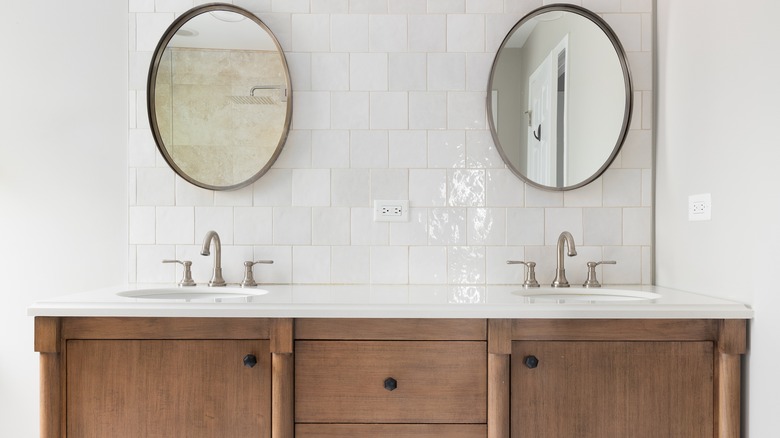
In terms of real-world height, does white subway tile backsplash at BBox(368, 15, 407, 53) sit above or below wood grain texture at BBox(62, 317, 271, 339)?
above

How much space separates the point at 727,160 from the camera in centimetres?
162

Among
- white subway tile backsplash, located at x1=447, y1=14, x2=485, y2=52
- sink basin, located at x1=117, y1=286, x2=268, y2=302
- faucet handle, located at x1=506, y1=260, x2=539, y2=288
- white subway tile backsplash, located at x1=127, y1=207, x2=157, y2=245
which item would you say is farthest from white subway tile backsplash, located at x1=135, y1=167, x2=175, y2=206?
faucet handle, located at x1=506, y1=260, x2=539, y2=288

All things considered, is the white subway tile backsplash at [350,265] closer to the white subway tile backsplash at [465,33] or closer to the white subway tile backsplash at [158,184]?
the white subway tile backsplash at [158,184]

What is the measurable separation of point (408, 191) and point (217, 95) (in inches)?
32.6

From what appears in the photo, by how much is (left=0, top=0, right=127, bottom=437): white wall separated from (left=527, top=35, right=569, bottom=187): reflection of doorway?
161cm

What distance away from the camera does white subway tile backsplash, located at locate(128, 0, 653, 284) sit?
82.9 inches

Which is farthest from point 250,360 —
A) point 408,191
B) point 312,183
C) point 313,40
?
point 313,40

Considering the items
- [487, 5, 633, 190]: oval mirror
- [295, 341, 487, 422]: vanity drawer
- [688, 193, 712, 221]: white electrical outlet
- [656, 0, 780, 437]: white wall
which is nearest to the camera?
[656, 0, 780, 437]: white wall

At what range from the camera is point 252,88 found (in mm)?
2102

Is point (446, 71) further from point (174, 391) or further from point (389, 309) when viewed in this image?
point (174, 391)

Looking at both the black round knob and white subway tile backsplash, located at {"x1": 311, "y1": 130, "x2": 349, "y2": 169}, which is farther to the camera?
white subway tile backsplash, located at {"x1": 311, "y1": 130, "x2": 349, "y2": 169}

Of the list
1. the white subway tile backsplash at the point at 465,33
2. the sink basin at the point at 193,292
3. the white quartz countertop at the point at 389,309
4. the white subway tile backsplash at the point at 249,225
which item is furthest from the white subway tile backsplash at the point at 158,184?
the white subway tile backsplash at the point at 465,33

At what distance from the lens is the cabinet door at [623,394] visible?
60.0 inches

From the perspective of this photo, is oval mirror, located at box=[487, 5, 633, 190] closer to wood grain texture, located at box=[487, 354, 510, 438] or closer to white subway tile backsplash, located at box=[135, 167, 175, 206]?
wood grain texture, located at box=[487, 354, 510, 438]
